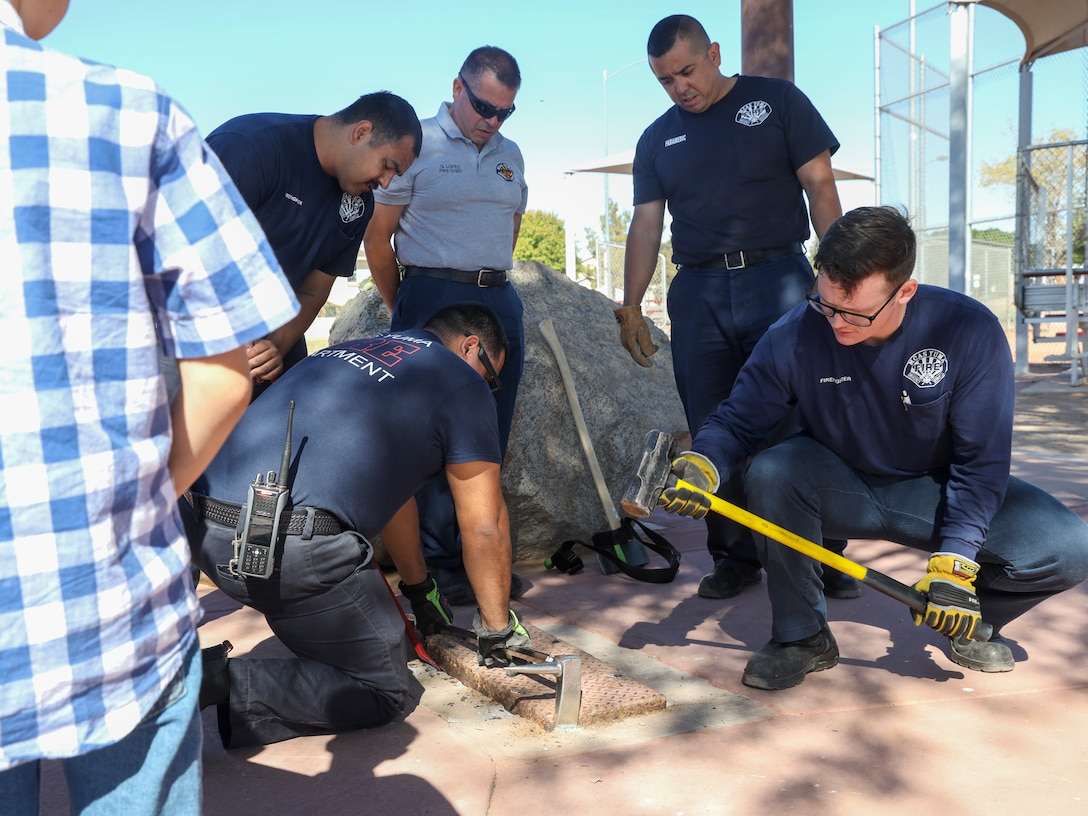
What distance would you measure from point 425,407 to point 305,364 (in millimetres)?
364

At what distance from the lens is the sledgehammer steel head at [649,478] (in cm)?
273

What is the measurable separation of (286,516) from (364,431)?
288 millimetres

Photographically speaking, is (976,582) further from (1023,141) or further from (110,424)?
(1023,141)

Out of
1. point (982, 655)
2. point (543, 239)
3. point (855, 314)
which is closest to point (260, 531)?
point (855, 314)

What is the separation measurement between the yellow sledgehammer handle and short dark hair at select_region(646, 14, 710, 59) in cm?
176

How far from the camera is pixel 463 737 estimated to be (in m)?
2.63

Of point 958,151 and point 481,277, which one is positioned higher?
point 958,151

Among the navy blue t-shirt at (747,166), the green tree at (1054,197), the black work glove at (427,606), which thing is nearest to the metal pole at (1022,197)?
the green tree at (1054,197)

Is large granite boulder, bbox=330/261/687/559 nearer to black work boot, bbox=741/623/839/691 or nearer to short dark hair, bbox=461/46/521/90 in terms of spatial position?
short dark hair, bbox=461/46/521/90

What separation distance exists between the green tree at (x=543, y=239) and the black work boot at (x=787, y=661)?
36.9m

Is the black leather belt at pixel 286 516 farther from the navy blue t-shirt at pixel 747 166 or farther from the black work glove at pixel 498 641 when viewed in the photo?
the navy blue t-shirt at pixel 747 166

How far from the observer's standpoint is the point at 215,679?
2.51 metres

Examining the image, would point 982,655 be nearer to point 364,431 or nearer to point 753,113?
point 364,431

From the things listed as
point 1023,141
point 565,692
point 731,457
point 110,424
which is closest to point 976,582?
point 731,457
